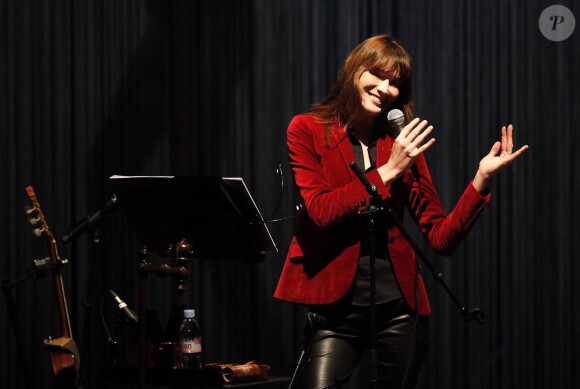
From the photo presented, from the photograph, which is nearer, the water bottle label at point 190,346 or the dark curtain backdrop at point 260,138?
the water bottle label at point 190,346

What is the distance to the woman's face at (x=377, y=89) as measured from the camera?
249cm

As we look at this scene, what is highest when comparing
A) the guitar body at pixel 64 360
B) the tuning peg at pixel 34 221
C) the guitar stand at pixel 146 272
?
the tuning peg at pixel 34 221

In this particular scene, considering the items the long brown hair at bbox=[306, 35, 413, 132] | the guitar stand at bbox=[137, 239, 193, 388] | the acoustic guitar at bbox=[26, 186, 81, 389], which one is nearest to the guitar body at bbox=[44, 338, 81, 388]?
the acoustic guitar at bbox=[26, 186, 81, 389]

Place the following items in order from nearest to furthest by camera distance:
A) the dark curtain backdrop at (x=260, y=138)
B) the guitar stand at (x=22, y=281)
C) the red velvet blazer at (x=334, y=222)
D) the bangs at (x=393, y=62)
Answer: the red velvet blazer at (x=334, y=222) → the bangs at (x=393, y=62) → the guitar stand at (x=22, y=281) → the dark curtain backdrop at (x=260, y=138)

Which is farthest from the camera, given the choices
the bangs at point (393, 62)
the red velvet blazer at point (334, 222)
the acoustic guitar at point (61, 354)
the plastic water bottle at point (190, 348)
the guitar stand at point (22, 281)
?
the acoustic guitar at point (61, 354)

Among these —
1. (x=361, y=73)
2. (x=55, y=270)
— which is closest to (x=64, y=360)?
(x=55, y=270)

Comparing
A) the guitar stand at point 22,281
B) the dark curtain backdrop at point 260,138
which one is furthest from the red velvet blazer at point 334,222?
the dark curtain backdrop at point 260,138

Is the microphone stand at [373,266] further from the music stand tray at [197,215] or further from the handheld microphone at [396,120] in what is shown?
the music stand tray at [197,215]

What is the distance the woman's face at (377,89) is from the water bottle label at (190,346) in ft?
2.81

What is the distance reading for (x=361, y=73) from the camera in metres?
2.52

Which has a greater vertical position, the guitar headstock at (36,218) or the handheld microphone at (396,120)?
the handheld microphone at (396,120)

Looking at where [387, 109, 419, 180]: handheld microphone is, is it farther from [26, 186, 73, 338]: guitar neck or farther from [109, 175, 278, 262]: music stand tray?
[26, 186, 73, 338]: guitar neck

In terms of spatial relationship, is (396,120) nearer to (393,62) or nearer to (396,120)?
(396,120)

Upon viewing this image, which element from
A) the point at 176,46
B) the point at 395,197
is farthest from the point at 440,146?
the point at 395,197
